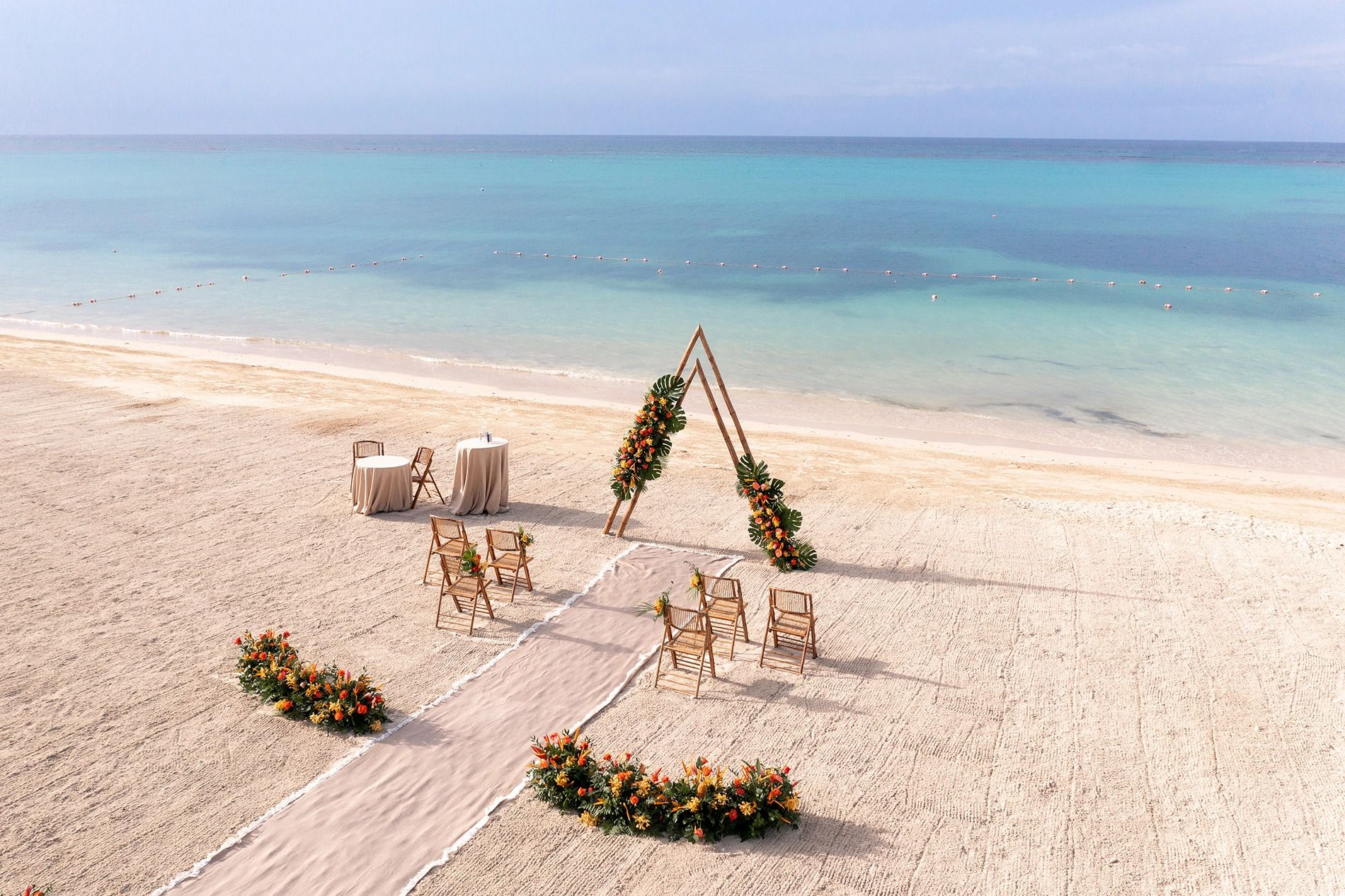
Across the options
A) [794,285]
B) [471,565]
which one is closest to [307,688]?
[471,565]

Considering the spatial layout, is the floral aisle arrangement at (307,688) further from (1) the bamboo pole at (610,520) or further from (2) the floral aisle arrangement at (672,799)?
(1) the bamboo pole at (610,520)

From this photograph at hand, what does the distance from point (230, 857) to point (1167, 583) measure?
370 inches

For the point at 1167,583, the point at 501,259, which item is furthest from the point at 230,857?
the point at 501,259

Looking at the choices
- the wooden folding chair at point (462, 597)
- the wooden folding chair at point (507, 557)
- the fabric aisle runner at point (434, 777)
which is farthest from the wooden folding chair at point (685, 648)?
the wooden folding chair at point (507, 557)

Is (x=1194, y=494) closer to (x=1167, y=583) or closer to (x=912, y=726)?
(x=1167, y=583)

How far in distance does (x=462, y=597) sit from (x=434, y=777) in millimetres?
2934

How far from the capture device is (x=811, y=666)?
871 cm

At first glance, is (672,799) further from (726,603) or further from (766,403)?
(766,403)

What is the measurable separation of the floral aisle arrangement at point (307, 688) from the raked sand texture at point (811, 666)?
16cm

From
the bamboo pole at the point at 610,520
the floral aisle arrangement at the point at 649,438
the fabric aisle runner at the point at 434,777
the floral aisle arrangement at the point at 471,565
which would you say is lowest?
the fabric aisle runner at the point at 434,777

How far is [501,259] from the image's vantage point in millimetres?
45500

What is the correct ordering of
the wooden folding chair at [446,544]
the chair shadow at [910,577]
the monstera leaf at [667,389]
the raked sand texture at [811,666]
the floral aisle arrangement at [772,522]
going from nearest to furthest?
the raked sand texture at [811,666] < the wooden folding chair at [446,544] < the chair shadow at [910,577] < the floral aisle arrangement at [772,522] < the monstera leaf at [667,389]

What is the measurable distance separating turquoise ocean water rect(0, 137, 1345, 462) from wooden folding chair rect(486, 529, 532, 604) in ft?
43.8

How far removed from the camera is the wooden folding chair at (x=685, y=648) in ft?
26.9
